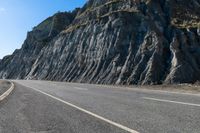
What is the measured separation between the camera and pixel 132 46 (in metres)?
47.8

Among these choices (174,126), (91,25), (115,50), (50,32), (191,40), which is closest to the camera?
(174,126)

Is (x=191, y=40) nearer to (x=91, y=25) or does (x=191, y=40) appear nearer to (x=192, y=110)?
(x=91, y=25)

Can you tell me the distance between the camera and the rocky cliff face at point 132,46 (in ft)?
128

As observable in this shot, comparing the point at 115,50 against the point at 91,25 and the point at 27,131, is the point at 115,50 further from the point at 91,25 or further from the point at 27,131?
the point at 27,131

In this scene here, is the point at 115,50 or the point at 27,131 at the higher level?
the point at 115,50

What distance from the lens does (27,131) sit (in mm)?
8016

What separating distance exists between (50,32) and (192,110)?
3774 inches

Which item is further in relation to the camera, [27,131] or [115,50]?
[115,50]

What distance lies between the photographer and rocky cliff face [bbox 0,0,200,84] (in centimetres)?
3912

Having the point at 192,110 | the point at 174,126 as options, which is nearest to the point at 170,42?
the point at 192,110

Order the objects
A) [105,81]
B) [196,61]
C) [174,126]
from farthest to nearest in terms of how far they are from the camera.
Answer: [105,81], [196,61], [174,126]

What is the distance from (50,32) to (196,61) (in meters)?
70.4

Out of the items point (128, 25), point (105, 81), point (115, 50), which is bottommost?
point (105, 81)

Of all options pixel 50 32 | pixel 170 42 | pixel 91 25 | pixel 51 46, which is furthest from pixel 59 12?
pixel 170 42
